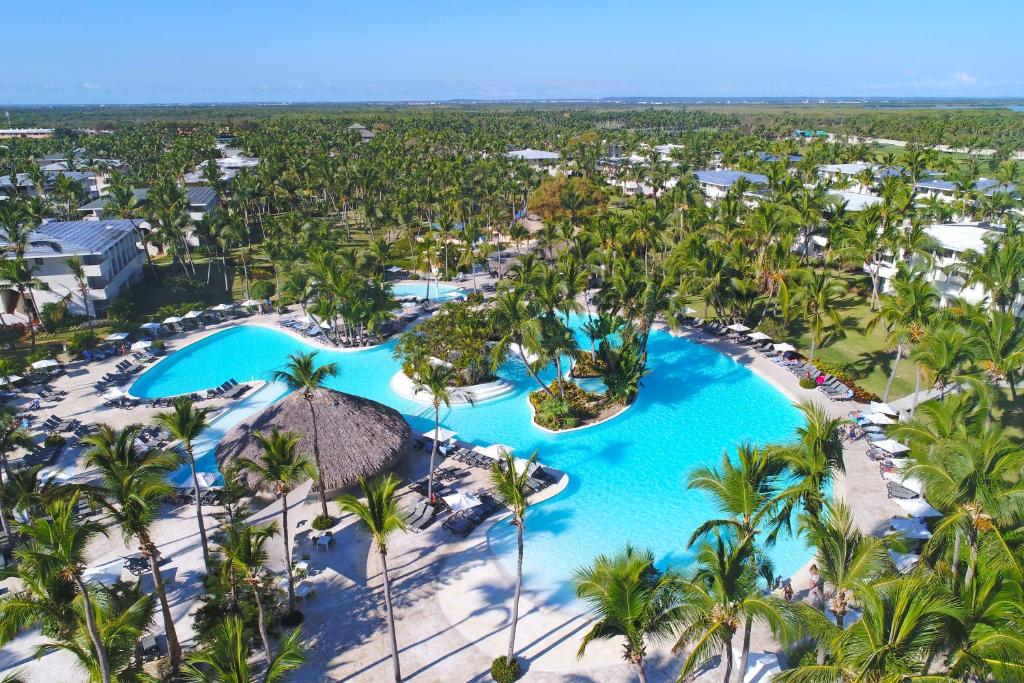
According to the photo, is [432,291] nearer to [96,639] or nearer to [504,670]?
[504,670]

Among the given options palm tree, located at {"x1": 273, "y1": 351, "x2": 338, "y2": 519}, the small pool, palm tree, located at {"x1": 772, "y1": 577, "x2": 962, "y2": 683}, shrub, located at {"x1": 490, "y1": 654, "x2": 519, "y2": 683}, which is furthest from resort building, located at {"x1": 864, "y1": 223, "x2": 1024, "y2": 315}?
palm tree, located at {"x1": 273, "y1": 351, "x2": 338, "y2": 519}

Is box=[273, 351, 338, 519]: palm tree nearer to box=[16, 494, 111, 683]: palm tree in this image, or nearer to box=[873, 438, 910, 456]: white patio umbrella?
box=[16, 494, 111, 683]: palm tree

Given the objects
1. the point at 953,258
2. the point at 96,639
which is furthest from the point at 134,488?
the point at 953,258

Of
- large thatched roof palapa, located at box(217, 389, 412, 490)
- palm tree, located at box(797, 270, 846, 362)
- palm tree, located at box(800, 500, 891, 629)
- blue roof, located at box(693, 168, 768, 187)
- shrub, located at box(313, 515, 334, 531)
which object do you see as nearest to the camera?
palm tree, located at box(800, 500, 891, 629)

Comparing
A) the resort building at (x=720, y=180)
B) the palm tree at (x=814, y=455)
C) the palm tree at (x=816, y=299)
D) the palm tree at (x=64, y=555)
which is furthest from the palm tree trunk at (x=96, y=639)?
the resort building at (x=720, y=180)

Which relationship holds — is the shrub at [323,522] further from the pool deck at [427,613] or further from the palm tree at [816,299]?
the palm tree at [816,299]

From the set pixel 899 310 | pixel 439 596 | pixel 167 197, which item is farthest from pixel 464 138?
pixel 439 596
